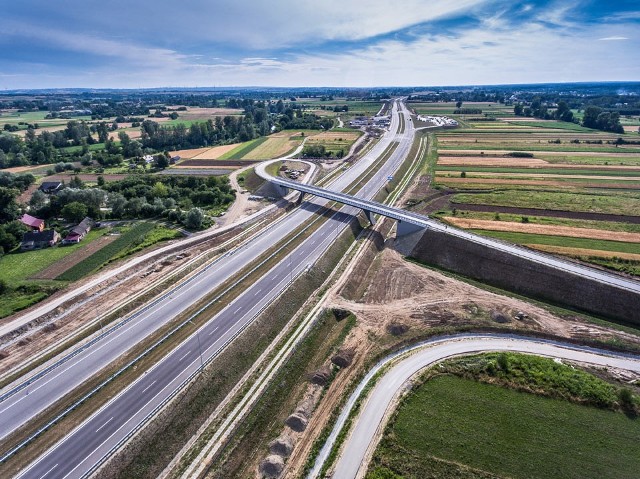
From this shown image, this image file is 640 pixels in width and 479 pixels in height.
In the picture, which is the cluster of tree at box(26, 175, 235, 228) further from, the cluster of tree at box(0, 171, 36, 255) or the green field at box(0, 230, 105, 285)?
the green field at box(0, 230, 105, 285)

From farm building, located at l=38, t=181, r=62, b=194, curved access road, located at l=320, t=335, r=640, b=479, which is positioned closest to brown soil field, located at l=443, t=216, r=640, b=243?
curved access road, located at l=320, t=335, r=640, b=479

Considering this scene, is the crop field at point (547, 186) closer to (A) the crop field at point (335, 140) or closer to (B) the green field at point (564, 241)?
(B) the green field at point (564, 241)

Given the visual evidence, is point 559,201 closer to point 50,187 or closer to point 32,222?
point 32,222

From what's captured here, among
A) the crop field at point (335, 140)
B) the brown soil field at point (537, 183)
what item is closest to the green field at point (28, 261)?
the brown soil field at point (537, 183)

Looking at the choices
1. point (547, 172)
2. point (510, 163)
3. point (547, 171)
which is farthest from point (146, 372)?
point (510, 163)

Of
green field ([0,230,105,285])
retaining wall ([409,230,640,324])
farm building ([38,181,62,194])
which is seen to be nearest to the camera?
retaining wall ([409,230,640,324])

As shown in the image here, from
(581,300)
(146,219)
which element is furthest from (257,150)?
(581,300)
